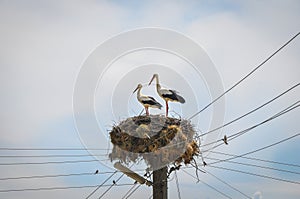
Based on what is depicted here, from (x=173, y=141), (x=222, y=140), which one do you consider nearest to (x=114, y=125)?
(x=173, y=141)

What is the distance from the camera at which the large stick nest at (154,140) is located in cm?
943

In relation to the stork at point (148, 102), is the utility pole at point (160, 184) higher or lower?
lower

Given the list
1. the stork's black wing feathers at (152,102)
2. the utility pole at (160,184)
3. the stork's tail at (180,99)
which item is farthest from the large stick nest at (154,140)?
the stork's black wing feathers at (152,102)

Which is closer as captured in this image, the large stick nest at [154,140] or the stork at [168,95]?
the large stick nest at [154,140]

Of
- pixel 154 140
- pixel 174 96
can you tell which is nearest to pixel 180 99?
pixel 174 96

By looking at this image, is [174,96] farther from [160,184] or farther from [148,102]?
[160,184]

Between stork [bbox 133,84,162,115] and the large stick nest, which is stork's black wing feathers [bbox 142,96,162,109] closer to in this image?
stork [bbox 133,84,162,115]

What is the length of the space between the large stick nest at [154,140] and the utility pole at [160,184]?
18 cm

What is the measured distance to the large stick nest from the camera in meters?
9.43

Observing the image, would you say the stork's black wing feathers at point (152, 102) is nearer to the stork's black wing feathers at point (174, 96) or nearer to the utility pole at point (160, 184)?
the stork's black wing feathers at point (174, 96)

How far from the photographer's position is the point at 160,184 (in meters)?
9.23

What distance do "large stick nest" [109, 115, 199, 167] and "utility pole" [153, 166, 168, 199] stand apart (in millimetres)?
182

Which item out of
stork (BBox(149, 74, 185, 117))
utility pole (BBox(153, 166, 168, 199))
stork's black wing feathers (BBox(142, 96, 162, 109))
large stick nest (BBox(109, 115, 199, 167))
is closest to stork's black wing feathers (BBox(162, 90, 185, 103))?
stork (BBox(149, 74, 185, 117))

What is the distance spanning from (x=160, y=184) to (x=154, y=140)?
900mm
